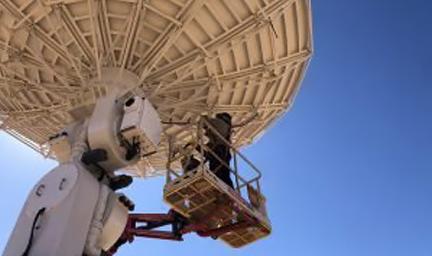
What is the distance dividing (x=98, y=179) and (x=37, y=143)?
903 cm

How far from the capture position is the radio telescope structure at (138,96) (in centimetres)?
1042

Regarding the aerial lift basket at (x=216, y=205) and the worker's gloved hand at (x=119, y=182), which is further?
the aerial lift basket at (x=216, y=205)

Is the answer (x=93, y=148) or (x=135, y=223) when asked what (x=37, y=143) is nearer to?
(x=135, y=223)

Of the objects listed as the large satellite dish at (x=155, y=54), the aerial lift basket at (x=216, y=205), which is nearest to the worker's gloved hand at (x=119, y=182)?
the aerial lift basket at (x=216, y=205)

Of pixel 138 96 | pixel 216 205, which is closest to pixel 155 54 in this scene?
pixel 138 96

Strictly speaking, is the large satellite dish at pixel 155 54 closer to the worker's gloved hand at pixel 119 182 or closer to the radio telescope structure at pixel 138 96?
the radio telescope structure at pixel 138 96

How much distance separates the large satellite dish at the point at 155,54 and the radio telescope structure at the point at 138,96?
3 centimetres

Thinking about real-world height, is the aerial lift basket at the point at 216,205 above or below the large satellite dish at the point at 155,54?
below

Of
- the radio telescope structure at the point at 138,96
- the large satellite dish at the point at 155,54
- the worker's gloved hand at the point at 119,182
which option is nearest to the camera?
the radio telescope structure at the point at 138,96

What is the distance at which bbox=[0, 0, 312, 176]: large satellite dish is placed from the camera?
13281mm

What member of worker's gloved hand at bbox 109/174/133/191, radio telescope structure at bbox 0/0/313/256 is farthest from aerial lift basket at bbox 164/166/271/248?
worker's gloved hand at bbox 109/174/133/191

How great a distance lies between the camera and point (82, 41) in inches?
539

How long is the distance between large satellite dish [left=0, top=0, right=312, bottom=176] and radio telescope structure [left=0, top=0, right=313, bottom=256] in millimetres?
33

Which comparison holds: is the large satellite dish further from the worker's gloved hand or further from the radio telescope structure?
the worker's gloved hand
